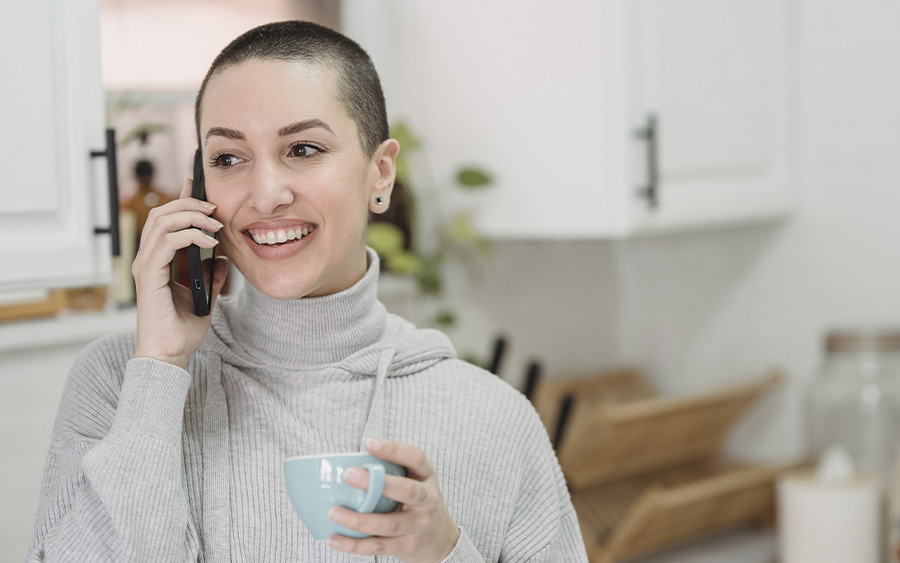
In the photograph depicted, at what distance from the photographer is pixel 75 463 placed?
88cm

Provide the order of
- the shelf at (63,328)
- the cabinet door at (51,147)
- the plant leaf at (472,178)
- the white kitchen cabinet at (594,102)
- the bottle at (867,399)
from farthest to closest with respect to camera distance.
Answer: the bottle at (867,399) < the plant leaf at (472,178) < the white kitchen cabinet at (594,102) < the shelf at (63,328) < the cabinet door at (51,147)

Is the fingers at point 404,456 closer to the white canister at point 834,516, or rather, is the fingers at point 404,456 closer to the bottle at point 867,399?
the white canister at point 834,516

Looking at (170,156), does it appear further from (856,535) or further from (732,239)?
(856,535)

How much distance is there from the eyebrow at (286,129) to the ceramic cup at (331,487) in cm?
33

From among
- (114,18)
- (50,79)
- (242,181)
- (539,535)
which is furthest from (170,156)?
(539,535)

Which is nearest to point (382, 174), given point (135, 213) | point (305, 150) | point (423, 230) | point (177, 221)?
point (305, 150)

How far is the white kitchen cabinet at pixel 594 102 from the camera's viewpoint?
5.43 ft

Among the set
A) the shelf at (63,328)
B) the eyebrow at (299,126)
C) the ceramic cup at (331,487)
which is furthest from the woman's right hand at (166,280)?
the shelf at (63,328)

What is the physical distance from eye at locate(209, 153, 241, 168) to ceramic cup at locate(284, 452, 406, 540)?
0.34 metres

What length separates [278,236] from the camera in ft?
3.04

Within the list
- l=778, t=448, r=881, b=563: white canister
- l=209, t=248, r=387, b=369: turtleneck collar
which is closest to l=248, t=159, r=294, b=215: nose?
l=209, t=248, r=387, b=369: turtleneck collar

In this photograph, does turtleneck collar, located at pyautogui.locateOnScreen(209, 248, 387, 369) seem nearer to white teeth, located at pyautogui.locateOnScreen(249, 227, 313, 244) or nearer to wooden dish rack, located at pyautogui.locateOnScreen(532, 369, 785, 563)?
white teeth, located at pyautogui.locateOnScreen(249, 227, 313, 244)

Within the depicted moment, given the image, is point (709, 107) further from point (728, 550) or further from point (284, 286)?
point (284, 286)

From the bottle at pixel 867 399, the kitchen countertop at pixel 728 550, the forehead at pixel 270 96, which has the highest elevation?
the forehead at pixel 270 96
